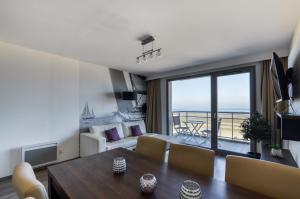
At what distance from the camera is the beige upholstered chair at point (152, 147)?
1828mm

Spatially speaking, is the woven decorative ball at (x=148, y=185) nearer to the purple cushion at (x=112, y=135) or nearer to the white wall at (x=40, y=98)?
the purple cushion at (x=112, y=135)

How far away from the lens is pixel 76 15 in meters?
2.00

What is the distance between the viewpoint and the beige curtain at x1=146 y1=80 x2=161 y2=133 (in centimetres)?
532

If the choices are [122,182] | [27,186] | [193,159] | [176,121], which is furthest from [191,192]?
[176,121]

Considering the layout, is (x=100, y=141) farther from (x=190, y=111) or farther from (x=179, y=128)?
(x=190, y=111)

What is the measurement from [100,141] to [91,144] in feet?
1.08

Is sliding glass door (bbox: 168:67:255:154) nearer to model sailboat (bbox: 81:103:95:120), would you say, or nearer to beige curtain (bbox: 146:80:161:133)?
beige curtain (bbox: 146:80:161:133)

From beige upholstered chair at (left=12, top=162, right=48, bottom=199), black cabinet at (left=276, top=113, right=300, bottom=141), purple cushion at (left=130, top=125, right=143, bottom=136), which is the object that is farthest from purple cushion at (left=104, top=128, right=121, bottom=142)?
black cabinet at (left=276, top=113, right=300, bottom=141)

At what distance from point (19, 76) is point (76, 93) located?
1.14 meters

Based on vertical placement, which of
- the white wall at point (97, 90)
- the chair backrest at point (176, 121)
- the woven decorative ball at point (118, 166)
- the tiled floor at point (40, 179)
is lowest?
the tiled floor at point (40, 179)

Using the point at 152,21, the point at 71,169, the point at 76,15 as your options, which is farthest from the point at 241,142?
the point at 76,15

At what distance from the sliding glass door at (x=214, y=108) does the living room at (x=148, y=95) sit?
30mm

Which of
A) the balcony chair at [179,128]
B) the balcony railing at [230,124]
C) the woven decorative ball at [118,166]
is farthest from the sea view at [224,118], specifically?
the woven decorative ball at [118,166]

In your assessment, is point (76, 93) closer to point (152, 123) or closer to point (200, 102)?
point (152, 123)
